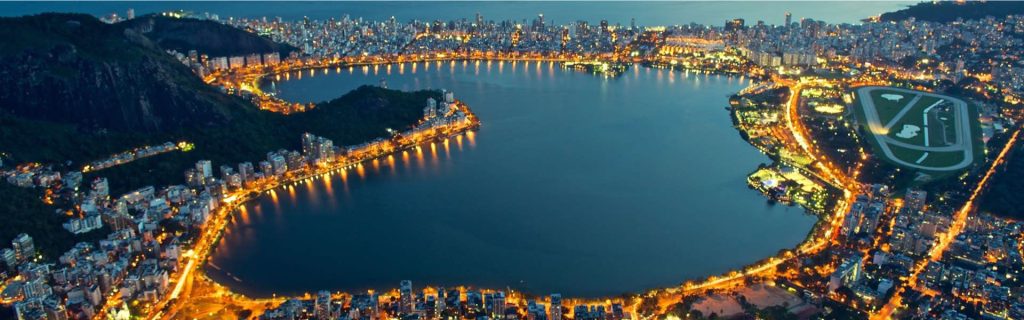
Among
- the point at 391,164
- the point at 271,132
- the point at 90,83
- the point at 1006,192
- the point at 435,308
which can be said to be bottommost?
the point at 435,308

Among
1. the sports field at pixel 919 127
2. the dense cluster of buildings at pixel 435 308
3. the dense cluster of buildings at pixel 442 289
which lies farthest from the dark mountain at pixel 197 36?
the sports field at pixel 919 127

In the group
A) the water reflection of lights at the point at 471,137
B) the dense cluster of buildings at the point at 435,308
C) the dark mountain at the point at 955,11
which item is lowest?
the dense cluster of buildings at the point at 435,308

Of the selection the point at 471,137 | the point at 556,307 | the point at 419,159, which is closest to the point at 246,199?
the point at 419,159

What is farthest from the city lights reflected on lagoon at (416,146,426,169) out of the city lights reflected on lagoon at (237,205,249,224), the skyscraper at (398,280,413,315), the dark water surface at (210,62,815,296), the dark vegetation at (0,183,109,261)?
the skyscraper at (398,280,413,315)

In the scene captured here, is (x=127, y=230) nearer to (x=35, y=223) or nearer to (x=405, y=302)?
(x=35, y=223)

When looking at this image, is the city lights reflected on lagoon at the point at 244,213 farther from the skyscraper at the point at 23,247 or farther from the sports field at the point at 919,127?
the sports field at the point at 919,127

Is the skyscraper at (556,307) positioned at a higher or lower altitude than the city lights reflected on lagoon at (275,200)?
lower

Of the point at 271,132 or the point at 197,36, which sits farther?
the point at 197,36
